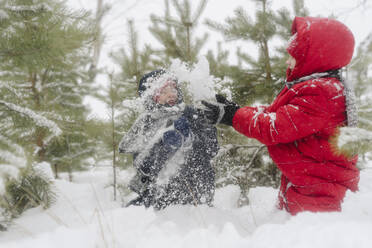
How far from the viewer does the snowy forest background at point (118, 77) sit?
240 cm

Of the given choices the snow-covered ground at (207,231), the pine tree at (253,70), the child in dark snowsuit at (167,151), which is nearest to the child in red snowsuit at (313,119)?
the snow-covered ground at (207,231)

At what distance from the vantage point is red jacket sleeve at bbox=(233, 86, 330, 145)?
1737mm

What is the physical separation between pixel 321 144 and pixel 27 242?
208 cm

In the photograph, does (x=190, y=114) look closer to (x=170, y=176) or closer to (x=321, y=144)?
(x=170, y=176)

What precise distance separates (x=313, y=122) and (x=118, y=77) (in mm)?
4540

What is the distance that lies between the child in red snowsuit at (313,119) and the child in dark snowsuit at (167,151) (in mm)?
443

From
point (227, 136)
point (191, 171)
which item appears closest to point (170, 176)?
point (191, 171)

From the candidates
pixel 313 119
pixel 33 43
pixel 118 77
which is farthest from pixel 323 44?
pixel 118 77

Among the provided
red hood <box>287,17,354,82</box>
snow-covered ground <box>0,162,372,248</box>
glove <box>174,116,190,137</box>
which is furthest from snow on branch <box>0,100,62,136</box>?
red hood <box>287,17,354,82</box>

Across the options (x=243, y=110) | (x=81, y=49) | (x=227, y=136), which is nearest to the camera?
(x=243, y=110)

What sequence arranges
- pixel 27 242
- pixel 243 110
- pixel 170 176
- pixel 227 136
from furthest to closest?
1. pixel 227 136
2. pixel 170 176
3. pixel 243 110
4. pixel 27 242

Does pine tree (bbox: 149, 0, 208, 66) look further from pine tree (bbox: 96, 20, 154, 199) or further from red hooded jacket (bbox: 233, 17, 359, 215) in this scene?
red hooded jacket (bbox: 233, 17, 359, 215)

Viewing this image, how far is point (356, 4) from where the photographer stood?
3.01 m

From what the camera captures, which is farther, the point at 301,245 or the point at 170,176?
the point at 170,176
